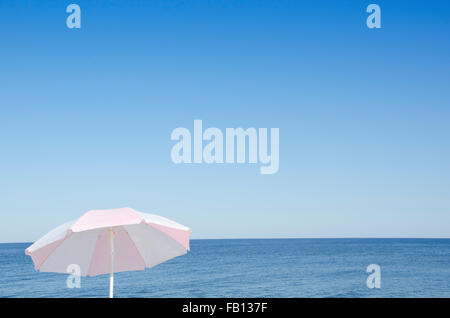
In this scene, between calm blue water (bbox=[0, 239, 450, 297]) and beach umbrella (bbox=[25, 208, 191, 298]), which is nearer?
beach umbrella (bbox=[25, 208, 191, 298])

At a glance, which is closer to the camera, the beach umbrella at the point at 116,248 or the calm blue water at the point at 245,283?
the beach umbrella at the point at 116,248

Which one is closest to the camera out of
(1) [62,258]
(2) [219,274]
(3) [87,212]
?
(3) [87,212]

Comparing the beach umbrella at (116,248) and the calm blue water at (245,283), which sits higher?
the beach umbrella at (116,248)

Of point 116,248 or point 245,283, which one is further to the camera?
point 245,283

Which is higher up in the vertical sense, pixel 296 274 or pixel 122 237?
pixel 122 237

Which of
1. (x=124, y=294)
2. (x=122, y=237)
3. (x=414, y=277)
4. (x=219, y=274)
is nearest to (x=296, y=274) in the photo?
(x=219, y=274)

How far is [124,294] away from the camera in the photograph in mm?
40406

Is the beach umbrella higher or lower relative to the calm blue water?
higher

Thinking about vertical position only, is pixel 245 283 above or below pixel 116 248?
below
